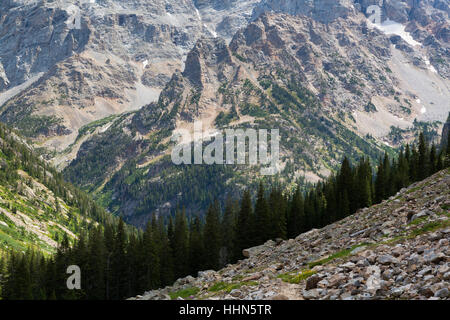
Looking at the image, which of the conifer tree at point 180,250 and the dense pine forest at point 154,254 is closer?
the dense pine forest at point 154,254

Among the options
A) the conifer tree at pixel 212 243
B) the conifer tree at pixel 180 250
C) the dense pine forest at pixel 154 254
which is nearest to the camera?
the dense pine forest at pixel 154 254

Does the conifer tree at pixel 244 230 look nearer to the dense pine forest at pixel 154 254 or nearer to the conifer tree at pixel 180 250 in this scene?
the dense pine forest at pixel 154 254

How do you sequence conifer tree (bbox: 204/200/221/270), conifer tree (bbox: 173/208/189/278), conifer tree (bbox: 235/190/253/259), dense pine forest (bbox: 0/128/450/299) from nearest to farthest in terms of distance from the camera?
dense pine forest (bbox: 0/128/450/299)
conifer tree (bbox: 204/200/221/270)
conifer tree (bbox: 173/208/189/278)
conifer tree (bbox: 235/190/253/259)

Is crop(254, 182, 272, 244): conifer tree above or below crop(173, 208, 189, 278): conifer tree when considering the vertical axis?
above

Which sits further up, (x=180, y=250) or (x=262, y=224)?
(x=262, y=224)

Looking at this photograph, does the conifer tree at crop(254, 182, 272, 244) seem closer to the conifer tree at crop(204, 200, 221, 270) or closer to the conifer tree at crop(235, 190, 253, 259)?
the conifer tree at crop(235, 190, 253, 259)

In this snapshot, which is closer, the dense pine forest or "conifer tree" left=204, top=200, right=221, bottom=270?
the dense pine forest

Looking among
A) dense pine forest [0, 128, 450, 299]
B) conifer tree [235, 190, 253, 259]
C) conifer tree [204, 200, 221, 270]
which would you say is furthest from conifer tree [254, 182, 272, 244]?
conifer tree [204, 200, 221, 270]

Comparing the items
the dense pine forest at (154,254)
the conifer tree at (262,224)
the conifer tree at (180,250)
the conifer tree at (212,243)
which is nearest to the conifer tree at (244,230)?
the dense pine forest at (154,254)

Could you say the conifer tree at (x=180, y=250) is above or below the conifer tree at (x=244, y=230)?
below

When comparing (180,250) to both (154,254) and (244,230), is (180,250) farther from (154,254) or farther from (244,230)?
(244,230)

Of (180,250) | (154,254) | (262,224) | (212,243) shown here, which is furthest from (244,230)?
(154,254)

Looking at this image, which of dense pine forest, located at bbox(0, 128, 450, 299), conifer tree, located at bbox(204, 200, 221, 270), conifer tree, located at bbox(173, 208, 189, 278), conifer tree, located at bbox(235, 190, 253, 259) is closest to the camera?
dense pine forest, located at bbox(0, 128, 450, 299)

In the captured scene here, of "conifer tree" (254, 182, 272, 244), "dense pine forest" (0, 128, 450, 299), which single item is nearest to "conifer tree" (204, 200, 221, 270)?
"dense pine forest" (0, 128, 450, 299)
